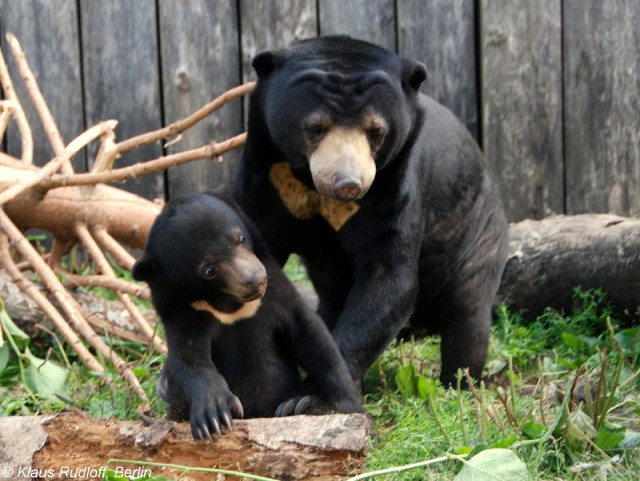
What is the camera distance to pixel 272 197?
195 inches

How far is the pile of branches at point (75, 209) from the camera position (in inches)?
217

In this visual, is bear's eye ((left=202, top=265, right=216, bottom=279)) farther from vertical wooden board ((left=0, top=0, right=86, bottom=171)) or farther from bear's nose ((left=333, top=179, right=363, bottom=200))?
vertical wooden board ((left=0, top=0, right=86, bottom=171))

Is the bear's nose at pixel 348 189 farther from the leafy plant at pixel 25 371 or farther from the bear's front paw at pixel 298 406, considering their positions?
the leafy plant at pixel 25 371

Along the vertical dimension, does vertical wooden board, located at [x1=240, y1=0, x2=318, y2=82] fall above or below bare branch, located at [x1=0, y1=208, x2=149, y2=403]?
above

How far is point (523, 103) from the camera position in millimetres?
6992

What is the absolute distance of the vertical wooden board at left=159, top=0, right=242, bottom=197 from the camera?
22.7 feet

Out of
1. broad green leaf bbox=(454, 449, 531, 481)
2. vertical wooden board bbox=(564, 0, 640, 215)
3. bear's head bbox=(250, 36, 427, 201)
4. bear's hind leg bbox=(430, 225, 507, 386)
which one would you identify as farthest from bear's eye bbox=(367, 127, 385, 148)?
vertical wooden board bbox=(564, 0, 640, 215)

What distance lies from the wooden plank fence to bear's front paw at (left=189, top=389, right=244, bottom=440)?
3.52 meters

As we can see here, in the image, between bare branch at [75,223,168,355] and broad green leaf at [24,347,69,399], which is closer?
broad green leaf at [24,347,69,399]

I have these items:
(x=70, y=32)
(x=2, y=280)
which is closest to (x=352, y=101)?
(x=2, y=280)

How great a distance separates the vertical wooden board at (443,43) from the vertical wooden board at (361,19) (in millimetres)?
67

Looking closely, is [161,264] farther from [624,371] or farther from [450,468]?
[624,371]

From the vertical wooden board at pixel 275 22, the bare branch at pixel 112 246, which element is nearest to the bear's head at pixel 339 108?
the bare branch at pixel 112 246

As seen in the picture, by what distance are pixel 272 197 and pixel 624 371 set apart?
1654 mm
